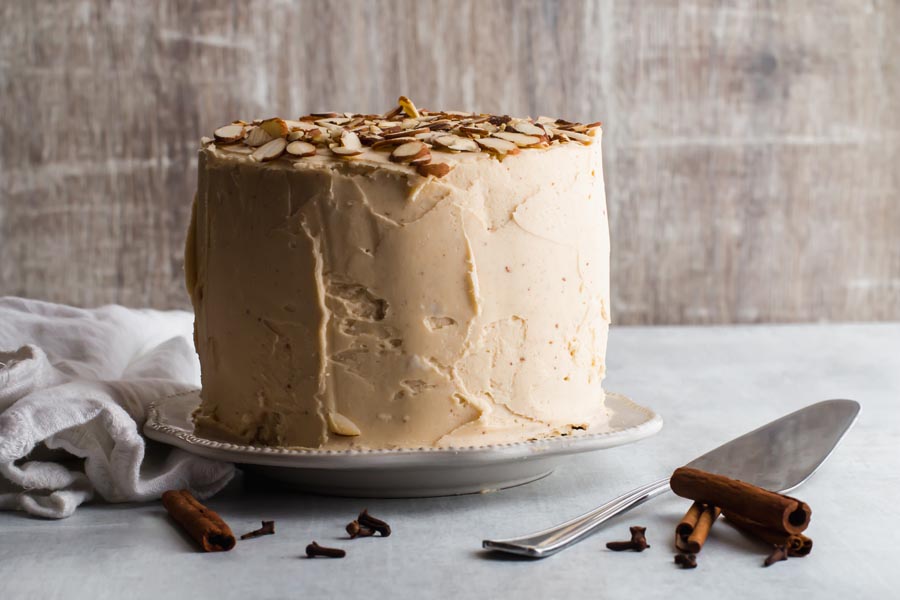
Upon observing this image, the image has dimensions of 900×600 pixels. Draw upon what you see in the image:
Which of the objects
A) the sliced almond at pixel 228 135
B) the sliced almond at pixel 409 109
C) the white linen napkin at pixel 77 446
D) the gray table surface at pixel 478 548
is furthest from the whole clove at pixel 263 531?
the sliced almond at pixel 409 109

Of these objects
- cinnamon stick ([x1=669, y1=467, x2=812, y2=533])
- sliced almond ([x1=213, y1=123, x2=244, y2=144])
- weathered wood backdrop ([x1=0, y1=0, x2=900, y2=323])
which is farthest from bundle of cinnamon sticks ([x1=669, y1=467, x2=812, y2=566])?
weathered wood backdrop ([x1=0, y1=0, x2=900, y2=323])

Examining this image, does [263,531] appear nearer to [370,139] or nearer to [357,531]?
[357,531]

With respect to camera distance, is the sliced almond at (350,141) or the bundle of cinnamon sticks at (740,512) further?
the sliced almond at (350,141)

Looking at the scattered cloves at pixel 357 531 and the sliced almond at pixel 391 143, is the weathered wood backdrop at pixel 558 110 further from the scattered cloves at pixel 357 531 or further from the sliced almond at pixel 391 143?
A: the scattered cloves at pixel 357 531

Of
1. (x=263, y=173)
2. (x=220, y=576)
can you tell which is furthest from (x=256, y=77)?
(x=220, y=576)

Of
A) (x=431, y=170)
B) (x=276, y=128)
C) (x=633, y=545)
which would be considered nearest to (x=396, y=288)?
(x=431, y=170)

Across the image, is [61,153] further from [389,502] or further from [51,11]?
[389,502]

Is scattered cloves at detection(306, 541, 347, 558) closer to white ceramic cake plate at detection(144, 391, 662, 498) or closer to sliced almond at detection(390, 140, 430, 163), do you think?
white ceramic cake plate at detection(144, 391, 662, 498)
